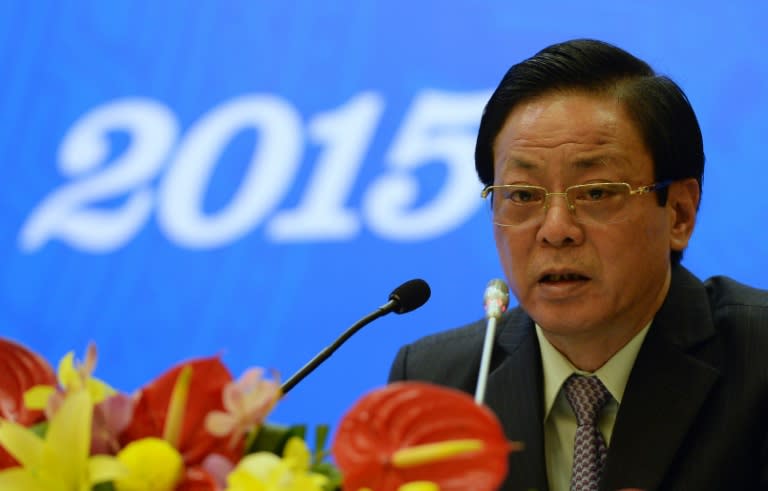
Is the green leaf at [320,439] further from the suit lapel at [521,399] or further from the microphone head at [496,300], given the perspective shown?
the suit lapel at [521,399]

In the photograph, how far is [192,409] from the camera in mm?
825

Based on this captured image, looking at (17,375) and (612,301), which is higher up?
(612,301)

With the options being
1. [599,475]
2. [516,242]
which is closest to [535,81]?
[516,242]

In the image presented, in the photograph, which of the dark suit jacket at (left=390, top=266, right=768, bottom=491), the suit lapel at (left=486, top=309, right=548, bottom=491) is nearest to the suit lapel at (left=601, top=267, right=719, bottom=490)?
the dark suit jacket at (left=390, top=266, right=768, bottom=491)

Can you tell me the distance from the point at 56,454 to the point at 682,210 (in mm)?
1209

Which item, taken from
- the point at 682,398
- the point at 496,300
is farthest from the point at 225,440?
the point at 682,398

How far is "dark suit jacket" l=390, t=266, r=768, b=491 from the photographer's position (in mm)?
1522

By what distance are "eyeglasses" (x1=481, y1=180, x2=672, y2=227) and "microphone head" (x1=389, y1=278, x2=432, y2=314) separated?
27 cm

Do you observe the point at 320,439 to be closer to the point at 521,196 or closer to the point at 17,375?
the point at 17,375

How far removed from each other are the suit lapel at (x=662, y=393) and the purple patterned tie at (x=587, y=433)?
0.03 m

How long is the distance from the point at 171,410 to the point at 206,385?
39 millimetres

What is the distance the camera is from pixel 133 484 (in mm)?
762

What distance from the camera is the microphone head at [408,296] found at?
1.39 meters

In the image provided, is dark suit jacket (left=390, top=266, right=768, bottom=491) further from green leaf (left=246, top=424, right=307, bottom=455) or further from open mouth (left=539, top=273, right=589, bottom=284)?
green leaf (left=246, top=424, right=307, bottom=455)
